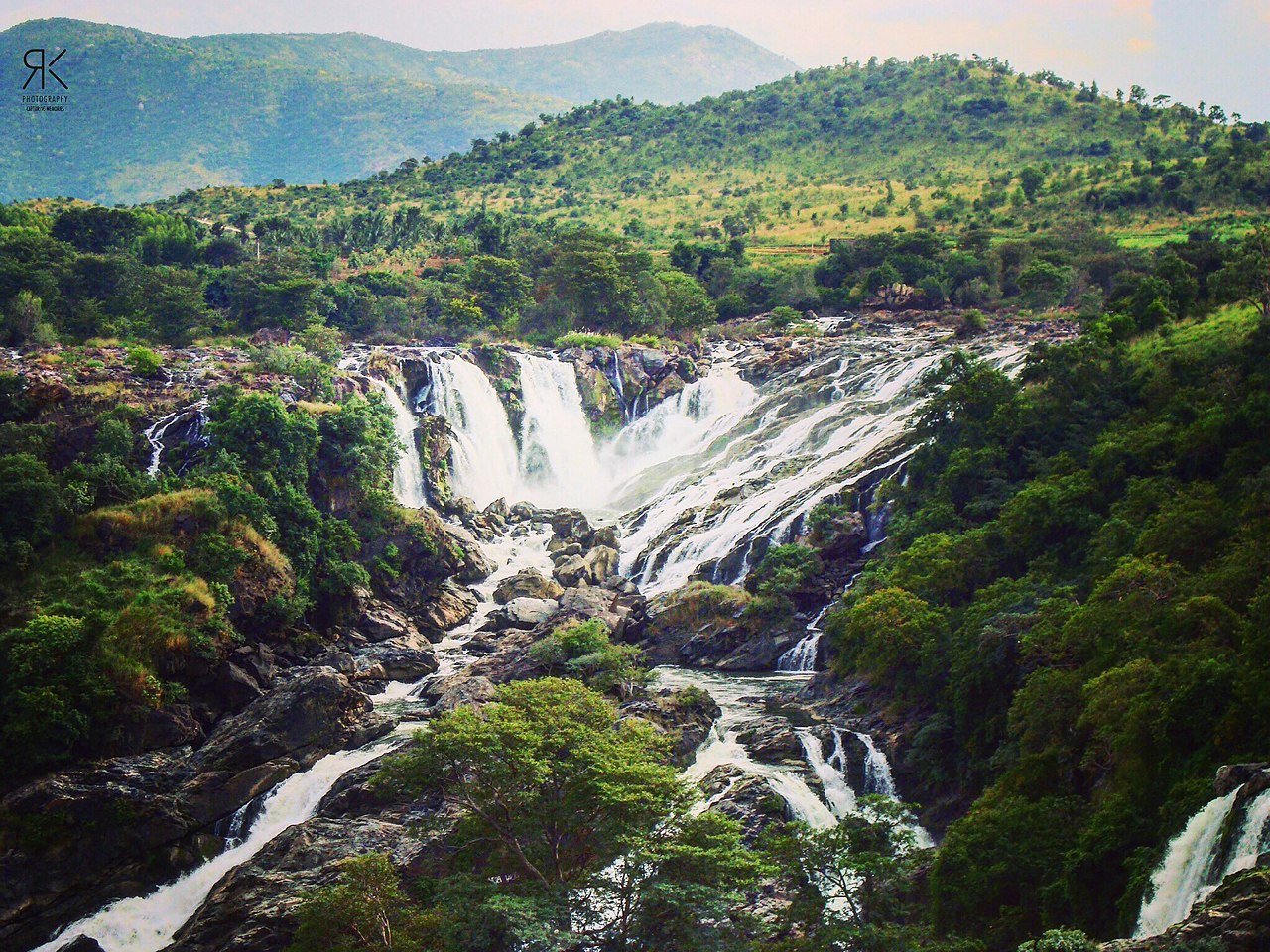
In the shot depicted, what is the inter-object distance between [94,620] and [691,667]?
59.9 ft

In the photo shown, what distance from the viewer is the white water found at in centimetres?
2756

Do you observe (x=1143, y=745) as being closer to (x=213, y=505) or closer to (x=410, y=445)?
(x=213, y=505)

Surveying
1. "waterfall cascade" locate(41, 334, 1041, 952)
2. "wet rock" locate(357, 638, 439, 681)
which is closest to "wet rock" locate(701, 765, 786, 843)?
"waterfall cascade" locate(41, 334, 1041, 952)

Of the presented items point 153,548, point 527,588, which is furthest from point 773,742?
point 153,548

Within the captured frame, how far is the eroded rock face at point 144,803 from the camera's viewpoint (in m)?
28.4

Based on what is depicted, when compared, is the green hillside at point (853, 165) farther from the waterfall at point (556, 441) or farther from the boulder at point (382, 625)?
the boulder at point (382, 625)

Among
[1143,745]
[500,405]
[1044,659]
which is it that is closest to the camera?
[1143,745]

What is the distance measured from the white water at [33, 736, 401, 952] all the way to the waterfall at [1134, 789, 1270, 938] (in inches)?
780

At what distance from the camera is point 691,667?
130 feet

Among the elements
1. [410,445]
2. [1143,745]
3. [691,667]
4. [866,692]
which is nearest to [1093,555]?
[866,692]

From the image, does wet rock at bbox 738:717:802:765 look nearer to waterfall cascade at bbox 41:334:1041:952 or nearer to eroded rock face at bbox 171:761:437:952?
waterfall cascade at bbox 41:334:1041:952

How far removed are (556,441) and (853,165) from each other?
7224cm

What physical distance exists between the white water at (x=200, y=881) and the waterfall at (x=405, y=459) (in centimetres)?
2088

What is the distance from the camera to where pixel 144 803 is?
3047 centimetres
